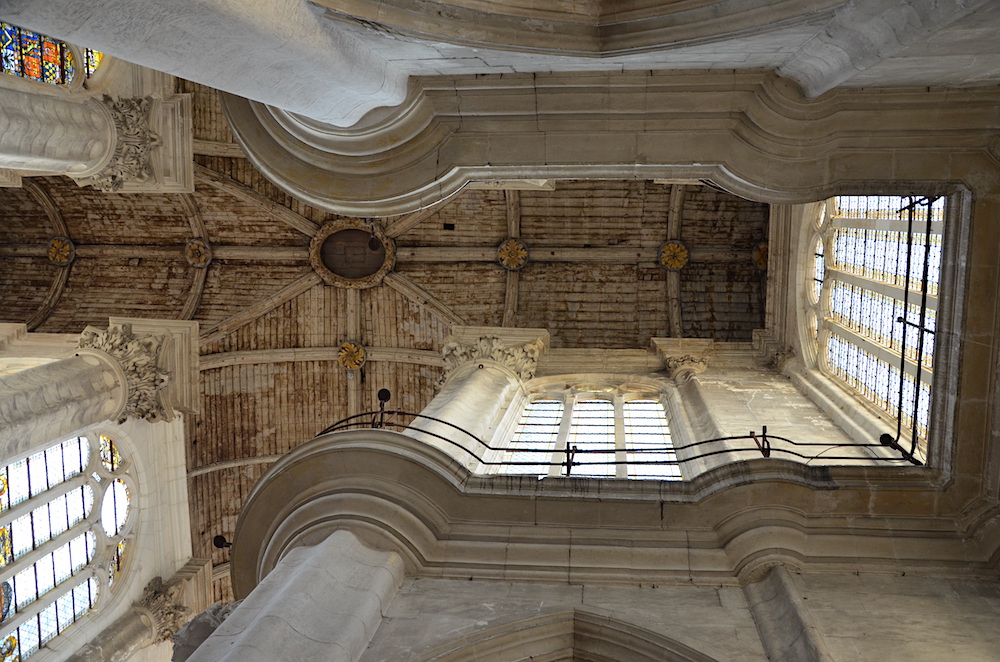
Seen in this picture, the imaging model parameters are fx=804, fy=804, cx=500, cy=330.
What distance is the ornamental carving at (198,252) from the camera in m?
19.3

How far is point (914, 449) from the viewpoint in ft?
27.1

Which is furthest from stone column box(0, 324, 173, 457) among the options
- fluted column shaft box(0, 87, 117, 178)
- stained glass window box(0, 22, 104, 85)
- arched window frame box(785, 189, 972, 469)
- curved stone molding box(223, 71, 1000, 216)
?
arched window frame box(785, 189, 972, 469)

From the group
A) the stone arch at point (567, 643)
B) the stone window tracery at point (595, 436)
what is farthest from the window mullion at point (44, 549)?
the stone arch at point (567, 643)

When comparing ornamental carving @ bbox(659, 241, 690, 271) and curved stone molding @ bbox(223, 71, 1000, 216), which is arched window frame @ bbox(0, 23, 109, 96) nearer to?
curved stone molding @ bbox(223, 71, 1000, 216)

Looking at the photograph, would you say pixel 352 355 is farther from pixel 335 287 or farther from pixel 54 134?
pixel 54 134

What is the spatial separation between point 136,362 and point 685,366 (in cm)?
963

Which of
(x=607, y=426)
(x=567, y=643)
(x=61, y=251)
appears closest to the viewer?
(x=567, y=643)

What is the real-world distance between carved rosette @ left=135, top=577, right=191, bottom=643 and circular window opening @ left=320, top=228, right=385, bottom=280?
8.51m

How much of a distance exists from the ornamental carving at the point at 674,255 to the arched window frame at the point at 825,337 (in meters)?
4.04

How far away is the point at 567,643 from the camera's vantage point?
21.0ft

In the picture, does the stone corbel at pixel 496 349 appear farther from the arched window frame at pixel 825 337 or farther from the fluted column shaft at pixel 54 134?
the fluted column shaft at pixel 54 134

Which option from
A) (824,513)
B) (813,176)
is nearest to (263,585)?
(824,513)

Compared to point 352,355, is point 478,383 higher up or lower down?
higher up

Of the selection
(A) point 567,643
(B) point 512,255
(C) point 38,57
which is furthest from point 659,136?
(B) point 512,255
